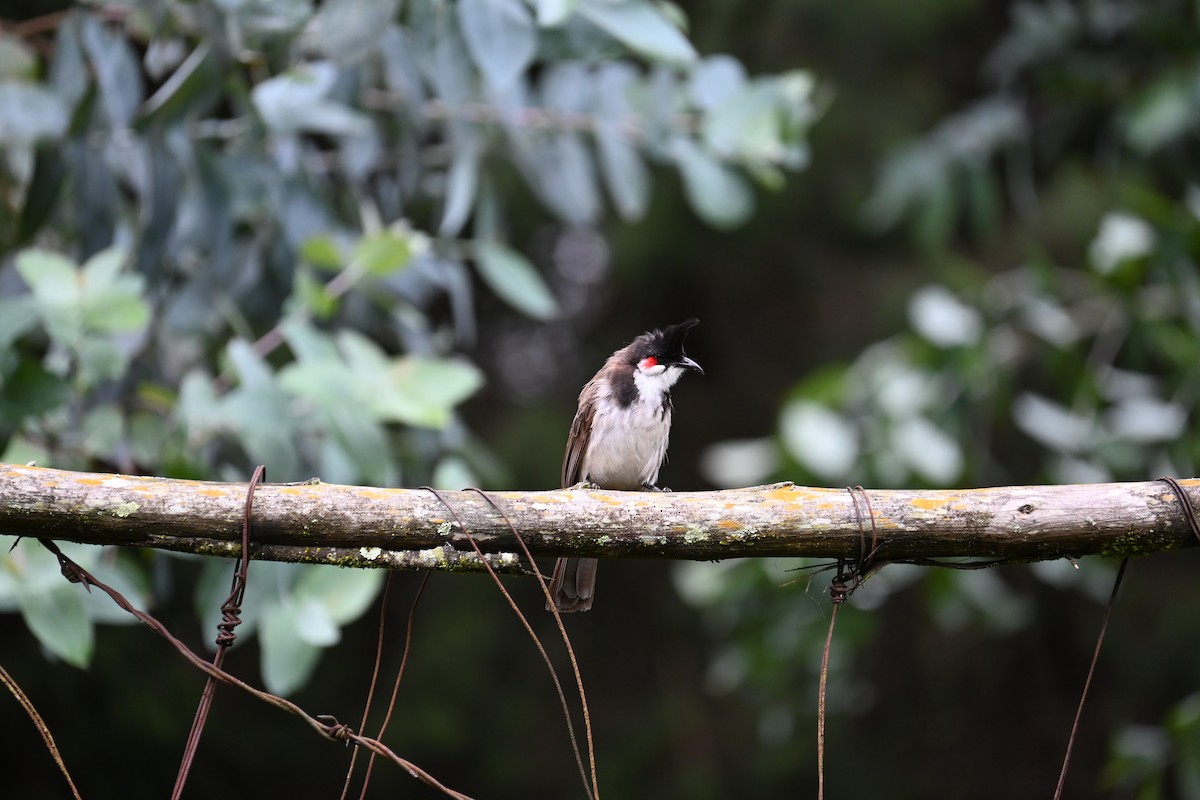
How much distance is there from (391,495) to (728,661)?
436cm

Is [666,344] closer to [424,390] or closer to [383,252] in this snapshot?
[424,390]

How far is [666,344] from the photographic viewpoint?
366cm

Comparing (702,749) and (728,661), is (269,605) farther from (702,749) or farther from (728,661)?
(702,749)

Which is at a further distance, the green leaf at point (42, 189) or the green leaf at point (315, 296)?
the green leaf at point (315, 296)

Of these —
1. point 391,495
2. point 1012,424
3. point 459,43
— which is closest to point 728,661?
point 1012,424

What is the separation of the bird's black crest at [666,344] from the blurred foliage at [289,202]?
565 millimetres

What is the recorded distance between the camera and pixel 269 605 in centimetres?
304

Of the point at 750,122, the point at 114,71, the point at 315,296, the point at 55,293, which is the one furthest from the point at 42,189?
the point at 750,122

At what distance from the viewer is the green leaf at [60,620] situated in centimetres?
270

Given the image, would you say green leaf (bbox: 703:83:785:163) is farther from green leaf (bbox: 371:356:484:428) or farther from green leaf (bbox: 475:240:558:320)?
green leaf (bbox: 371:356:484:428)

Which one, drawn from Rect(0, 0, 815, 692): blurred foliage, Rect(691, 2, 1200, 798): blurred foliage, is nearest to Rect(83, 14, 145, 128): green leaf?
Rect(0, 0, 815, 692): blurred foliage

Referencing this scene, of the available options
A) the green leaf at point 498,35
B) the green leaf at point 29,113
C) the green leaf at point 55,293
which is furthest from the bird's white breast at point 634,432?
the green leaf at point 29,113

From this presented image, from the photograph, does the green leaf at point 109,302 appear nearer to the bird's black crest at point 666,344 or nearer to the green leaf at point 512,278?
the green leaf at point 512,278

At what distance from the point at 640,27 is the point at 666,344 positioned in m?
1.01
